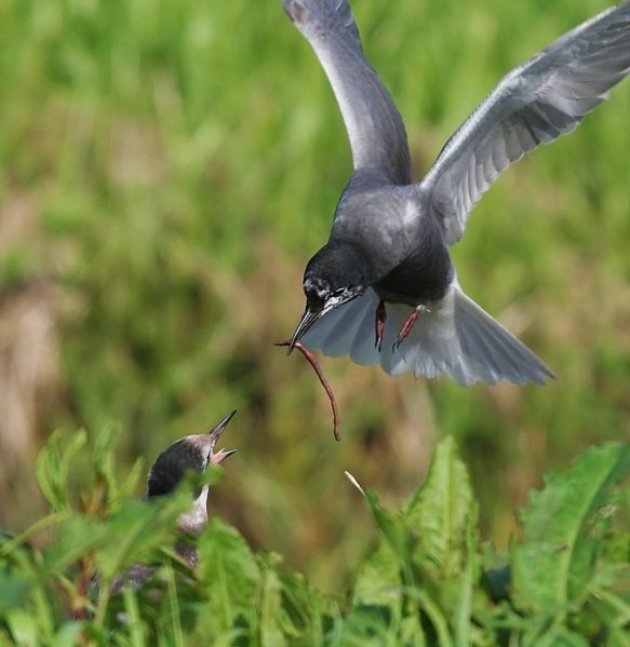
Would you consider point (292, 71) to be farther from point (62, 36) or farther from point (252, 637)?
point (252, 637)

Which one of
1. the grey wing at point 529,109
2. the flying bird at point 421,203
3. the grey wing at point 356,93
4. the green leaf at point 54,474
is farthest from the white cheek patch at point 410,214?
the green leaf at point 54,474

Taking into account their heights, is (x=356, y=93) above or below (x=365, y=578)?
above

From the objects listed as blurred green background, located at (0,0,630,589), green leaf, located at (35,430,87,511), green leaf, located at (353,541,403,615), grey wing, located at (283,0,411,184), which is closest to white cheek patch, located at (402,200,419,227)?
grey wing, located at (283,0,411,184)

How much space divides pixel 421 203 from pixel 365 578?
2009 mm

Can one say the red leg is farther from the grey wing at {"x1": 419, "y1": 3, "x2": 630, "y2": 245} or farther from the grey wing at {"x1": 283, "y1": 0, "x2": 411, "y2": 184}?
the grey wing at {"x1": 283, "y1": 0, "x2": 411, "y2": 184}

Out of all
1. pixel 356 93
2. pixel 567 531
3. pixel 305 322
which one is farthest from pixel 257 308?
pixel 567 531

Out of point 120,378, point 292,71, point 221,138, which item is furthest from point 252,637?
point 292,71

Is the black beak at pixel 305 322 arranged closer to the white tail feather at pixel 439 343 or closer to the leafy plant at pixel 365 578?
the white tail feather at pixel 439 343

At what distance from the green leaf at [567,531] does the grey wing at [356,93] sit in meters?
2.07

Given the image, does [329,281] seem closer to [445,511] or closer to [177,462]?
[177,462]

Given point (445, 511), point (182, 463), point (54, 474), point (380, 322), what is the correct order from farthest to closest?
point (380, 322) → point (182, 463) → point (445, 511) → point (54, 474)

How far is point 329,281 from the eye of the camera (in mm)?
4180

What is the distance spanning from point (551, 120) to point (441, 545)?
211 cm

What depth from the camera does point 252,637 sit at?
285 cm
